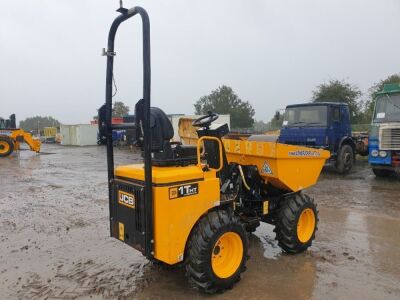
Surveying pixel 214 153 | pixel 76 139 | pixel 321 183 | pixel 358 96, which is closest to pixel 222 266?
pixel 214 153

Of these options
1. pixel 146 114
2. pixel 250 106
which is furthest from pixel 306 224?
pixel 250 106

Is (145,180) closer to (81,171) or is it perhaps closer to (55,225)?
(55,225)

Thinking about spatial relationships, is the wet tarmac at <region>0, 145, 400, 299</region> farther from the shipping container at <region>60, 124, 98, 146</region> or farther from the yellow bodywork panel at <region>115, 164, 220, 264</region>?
the shipping container at <region>60, 124, 98, 146</region>

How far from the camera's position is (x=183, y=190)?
353 cm

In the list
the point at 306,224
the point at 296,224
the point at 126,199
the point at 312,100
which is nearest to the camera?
the point at 126,199

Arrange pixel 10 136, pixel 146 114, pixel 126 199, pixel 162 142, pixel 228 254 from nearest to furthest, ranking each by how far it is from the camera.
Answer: pixel 146 114, pixel 162 142, pixel 126 199, pixel 228 254, pixel 10 136

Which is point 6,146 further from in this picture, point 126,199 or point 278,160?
point 278,160

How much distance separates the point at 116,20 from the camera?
380 centimetres

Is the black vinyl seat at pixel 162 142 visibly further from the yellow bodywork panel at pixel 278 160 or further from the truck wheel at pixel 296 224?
the truck wheel at pixel 296 224

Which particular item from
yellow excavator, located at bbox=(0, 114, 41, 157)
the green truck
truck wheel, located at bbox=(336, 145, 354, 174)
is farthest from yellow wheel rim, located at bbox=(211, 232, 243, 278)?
yellow excavator, located at bbox=(0, 114, 41, 157)

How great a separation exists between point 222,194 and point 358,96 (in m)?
32.1

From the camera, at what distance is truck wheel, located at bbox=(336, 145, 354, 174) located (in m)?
11.9

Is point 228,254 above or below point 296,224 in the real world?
below

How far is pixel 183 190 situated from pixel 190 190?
0.09 meters
